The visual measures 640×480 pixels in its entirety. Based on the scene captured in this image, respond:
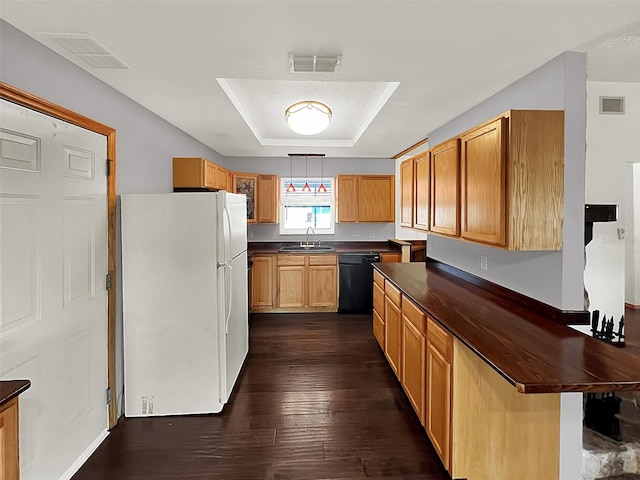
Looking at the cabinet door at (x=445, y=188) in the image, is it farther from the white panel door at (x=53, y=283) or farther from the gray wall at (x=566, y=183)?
the white panel door at (x=53, y=283)

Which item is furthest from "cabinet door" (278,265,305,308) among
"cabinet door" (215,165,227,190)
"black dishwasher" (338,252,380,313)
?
"cabinet door" (215,165,227,190)

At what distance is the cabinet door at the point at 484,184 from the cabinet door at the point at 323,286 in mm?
3206

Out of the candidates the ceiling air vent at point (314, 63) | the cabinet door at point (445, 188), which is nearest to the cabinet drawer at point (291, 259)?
the cabinet door at point (445, 188)

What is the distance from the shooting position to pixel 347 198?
614cm

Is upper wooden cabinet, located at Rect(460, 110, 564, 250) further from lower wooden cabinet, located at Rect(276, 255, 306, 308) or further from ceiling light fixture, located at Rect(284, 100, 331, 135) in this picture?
lower wooden cabinet, located at Rect(276, 255, 306, 308)

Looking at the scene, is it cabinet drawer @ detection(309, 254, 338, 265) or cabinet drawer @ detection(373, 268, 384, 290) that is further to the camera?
cabinet drawer @ detection(309, 254, 338, 265)

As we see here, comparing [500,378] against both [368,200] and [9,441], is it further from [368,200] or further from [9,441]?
[368,200]

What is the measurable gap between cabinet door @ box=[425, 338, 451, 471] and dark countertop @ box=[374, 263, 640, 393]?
0.83 ft

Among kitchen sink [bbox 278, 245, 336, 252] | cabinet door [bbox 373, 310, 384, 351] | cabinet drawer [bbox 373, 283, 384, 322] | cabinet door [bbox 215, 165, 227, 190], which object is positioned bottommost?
cabinet door [bbox 373, 310, 384, 351]

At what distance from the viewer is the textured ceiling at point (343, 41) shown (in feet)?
5.44

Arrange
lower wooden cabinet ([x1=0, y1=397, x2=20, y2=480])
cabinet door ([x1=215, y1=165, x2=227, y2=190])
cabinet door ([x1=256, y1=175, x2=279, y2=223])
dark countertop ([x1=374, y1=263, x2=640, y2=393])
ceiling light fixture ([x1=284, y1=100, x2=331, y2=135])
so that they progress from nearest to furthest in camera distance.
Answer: lower wooden cabinet ([x1=0, y1=397, x2=20, y2=480]) → dark countertop ([x1=374, y1=263, x2=640, y2=393]) → ceiling light fixture ([x1=284, y1=100, x2=331, y2=135]) → cabinet door ([x1=215, y1=165, x2=227, y2=190]) → cabinet door ([x1=256, y1=175, x2=279, y2=223])

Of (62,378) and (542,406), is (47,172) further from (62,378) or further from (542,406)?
(542,406)

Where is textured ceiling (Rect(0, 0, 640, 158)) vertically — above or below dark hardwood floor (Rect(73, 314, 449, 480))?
above

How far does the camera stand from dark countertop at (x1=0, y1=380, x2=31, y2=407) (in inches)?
48.3
